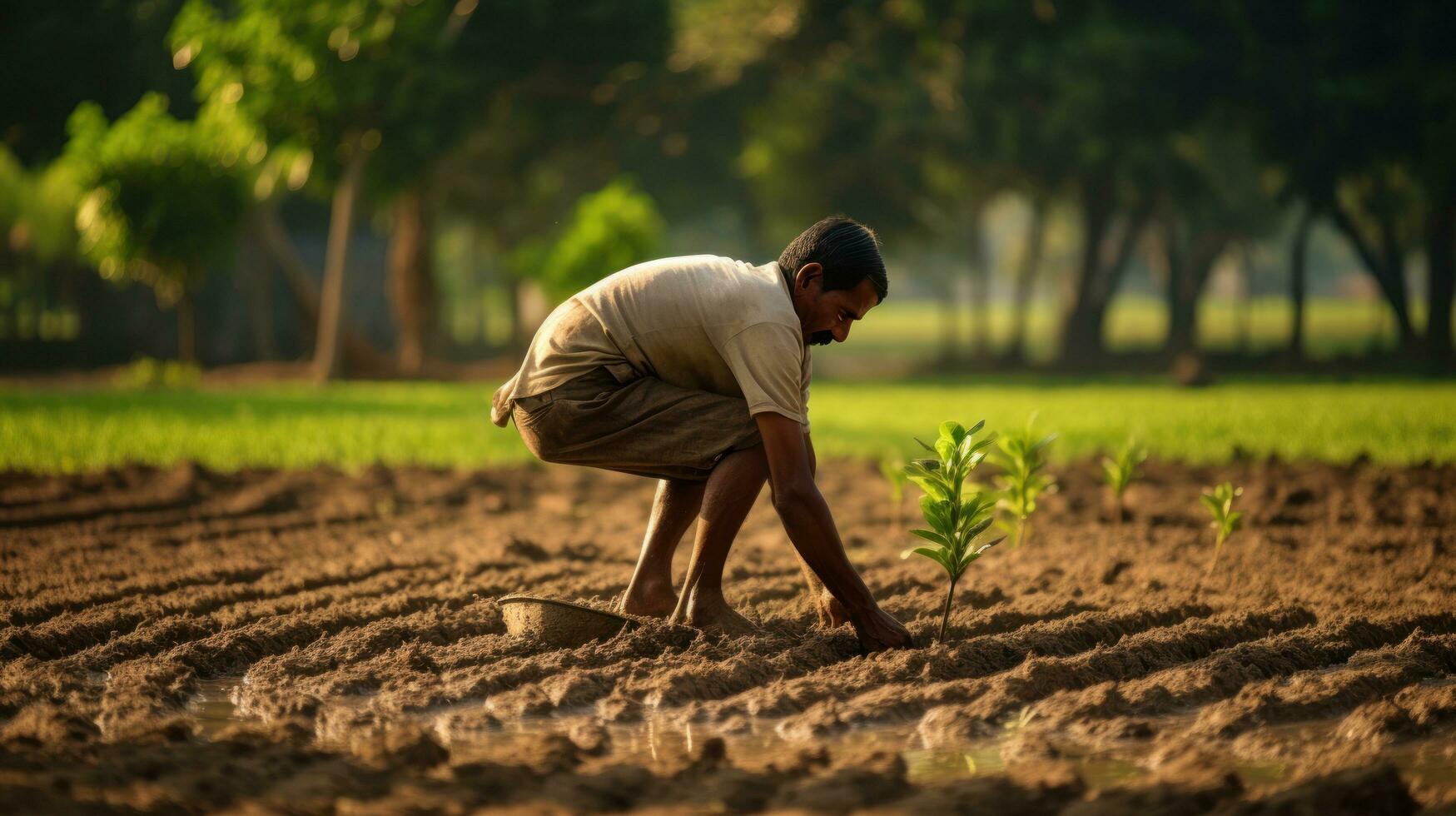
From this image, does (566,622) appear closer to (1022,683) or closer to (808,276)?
(808,276)

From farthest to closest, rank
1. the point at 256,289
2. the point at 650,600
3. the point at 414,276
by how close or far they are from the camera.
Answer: the point at 256,289
the point at 414,276
the point at 650,600

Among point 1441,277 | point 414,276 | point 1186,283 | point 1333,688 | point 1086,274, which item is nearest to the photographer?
point 1333,688

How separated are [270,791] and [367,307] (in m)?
39.7

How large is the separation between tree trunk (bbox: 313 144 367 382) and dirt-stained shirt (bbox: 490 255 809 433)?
17550 mm

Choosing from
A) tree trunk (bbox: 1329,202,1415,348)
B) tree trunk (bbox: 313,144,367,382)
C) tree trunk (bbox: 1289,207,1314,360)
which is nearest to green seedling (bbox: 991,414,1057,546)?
tree trunk (bbox: 313,144,367,382)

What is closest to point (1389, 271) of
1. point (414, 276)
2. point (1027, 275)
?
point (1027, 275)

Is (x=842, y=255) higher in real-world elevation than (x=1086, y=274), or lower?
lower

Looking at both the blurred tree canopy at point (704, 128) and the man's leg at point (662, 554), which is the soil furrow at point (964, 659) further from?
the blurred tree canopy at point (704, 128)

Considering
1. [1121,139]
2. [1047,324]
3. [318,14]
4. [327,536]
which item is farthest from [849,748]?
[1047,324]

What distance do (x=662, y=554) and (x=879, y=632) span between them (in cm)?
89

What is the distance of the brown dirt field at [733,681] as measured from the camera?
10.3 ft

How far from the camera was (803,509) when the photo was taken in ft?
13.9

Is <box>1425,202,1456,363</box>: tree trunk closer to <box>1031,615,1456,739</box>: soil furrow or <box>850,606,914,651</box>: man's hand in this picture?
<box>1031,615,1456,739</box>: soil furrow

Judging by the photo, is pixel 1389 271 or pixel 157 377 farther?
pixel 1389 271
